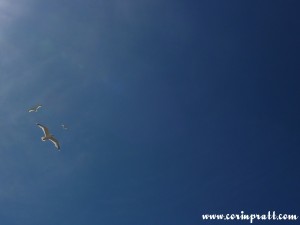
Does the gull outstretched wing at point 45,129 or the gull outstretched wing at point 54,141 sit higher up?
the gull outstretched wing at point 45,129

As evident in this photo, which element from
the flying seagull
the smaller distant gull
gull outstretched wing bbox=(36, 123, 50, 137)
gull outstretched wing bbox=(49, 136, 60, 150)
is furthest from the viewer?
gull outstretched wing bbox=(49, 136, 60, 150)

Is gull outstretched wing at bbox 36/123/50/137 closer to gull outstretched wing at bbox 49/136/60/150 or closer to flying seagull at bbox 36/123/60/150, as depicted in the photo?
flying seagull at bbox 36/123/60/150

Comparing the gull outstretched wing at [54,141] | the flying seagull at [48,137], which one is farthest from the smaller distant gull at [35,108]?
the gull outstretched wing at [54,141]

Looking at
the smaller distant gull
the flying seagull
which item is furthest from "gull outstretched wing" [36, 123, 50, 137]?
the smaller distant gull

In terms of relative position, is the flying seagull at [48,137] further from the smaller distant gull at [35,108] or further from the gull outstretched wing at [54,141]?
the smaller distant gull at [35,108]

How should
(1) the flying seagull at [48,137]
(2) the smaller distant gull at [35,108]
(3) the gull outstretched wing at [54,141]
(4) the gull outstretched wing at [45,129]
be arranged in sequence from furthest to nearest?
(3) the gull outstretched wing at [54,141] → (1) the flying seagull at [48,137] → (4) the gull outstretched wing at [45,129] → (2) the smaller distant gull at [35,108]

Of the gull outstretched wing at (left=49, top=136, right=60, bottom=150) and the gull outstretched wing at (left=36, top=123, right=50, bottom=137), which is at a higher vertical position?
the gull outstretched wing at (left=36, top=123, right=50, bottom=137)

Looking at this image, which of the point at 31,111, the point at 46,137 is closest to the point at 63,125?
the point at 31,111

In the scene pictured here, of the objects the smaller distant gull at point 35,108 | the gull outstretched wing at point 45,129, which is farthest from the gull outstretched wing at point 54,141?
the smaller distant gull at point 35,108

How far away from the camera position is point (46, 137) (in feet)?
236

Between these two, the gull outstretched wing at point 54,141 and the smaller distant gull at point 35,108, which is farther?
the gull outstretched wing at point 54,141

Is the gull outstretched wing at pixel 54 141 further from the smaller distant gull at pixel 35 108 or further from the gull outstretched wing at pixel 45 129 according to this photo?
the smaller distant gull at pixel 35 108

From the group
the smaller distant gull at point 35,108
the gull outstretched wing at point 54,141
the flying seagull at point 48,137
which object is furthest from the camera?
the gull outstretched wing at point 54,141

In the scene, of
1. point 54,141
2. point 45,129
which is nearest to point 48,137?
point 54,141
